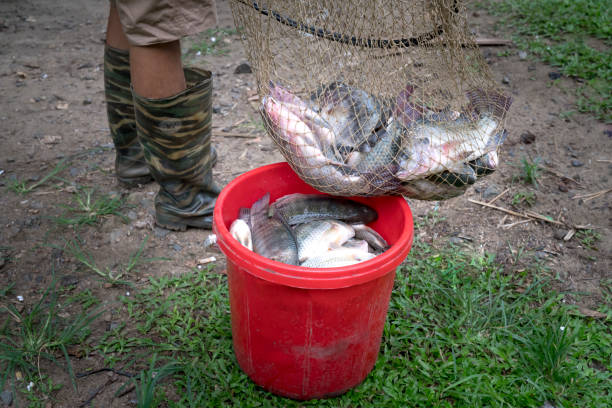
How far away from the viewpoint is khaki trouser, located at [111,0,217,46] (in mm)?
2002

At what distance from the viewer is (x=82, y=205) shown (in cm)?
284

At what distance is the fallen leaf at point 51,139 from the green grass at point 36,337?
149cm

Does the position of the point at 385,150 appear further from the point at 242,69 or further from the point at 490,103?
the point at 242,69

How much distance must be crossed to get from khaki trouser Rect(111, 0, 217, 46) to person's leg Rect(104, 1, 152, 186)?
581 mm

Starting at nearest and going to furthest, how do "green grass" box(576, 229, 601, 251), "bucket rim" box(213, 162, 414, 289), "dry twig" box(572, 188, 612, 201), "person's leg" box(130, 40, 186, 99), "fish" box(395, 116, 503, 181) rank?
"bucket rim" box(213, 162, 414, 289)
"fish" box(395, 116, 503, 181)
"person's leg" box(130, 40, 186, 99)
"green grass" box(576, 229, 601, 251)
"dry twig" box(572, 188, 612, 201)

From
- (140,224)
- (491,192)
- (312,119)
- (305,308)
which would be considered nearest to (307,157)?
(312,119)

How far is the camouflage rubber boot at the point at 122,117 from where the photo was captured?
8.94 feet

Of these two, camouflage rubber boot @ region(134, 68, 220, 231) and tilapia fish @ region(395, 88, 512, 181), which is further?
camouflage rubber boot @ region(134, 68, 220, 231)

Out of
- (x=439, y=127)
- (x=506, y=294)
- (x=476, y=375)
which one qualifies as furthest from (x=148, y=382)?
(x=506, y=294)

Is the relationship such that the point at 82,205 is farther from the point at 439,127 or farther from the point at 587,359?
the point at 587,359

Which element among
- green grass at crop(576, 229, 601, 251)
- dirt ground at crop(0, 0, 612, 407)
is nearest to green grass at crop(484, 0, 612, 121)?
dirt ground at crop(0, 0, 612, 407)

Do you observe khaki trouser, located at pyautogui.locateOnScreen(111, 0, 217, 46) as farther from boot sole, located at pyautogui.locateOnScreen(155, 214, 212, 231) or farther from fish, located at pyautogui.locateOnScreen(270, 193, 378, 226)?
boot sole, located at pyautogui.locateOnScreen(155, 214, 212, 231)

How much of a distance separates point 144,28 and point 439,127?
4.15 ft

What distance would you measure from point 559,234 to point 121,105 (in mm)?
2587
